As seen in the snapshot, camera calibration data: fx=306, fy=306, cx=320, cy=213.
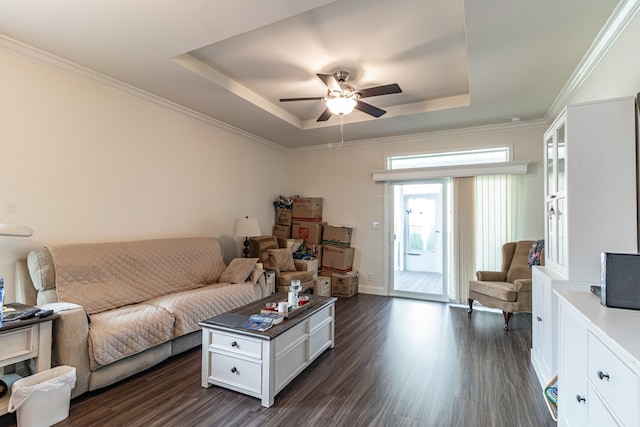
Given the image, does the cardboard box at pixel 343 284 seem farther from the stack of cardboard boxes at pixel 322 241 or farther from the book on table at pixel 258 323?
the book on table at pixel 258 323

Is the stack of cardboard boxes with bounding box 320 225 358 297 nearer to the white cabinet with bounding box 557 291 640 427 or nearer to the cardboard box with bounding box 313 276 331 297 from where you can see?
the cardboard box with bounding box 313 276 331 297

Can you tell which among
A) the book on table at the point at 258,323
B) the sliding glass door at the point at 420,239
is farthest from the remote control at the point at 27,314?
the sliding glass door at the point at 420,239

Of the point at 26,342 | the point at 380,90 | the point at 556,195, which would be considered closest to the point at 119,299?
the point at 26,342

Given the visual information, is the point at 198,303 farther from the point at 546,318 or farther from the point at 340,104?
the point at 546,318

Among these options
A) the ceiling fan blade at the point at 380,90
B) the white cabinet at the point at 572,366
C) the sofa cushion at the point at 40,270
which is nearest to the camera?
the white cabinet at the point at 572,366

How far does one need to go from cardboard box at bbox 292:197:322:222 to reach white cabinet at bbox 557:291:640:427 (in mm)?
4179

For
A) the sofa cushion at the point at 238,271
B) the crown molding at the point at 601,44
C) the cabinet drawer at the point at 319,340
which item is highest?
the crown molding at the point at 601,44

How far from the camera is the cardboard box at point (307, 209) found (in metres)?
5.69

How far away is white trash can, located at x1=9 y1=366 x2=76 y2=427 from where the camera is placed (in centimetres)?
180

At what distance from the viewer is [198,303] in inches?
117

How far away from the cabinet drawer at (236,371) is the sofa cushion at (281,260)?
7.26 ft

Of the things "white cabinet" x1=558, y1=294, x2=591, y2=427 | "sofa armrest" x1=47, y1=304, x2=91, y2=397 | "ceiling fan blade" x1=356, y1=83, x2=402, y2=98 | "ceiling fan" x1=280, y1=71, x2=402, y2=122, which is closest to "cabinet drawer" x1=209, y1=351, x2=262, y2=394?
"sofa armrest" x1=47, y1=304, x2=91, y2=397

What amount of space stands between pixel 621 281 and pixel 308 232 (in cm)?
441

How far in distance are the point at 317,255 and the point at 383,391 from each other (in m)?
3.23
